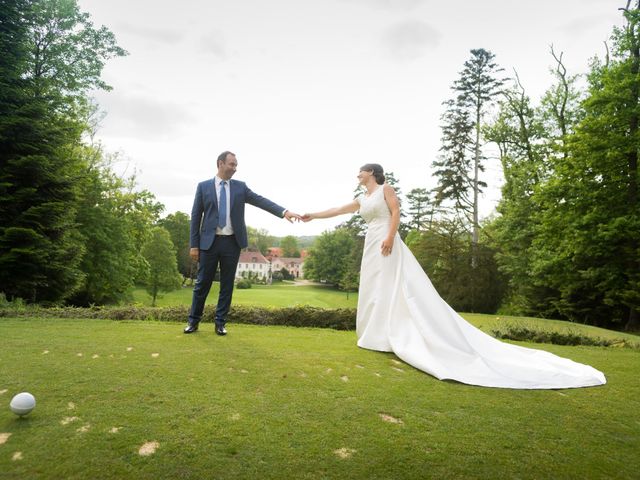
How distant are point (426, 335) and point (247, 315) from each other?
4963 mm

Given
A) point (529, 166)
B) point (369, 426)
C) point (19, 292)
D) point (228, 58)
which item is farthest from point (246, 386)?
point (529, 166)

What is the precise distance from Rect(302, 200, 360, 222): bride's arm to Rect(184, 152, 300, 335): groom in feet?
4.44

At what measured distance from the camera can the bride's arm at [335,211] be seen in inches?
277

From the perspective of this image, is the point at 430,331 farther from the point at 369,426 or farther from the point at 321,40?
the point at 321,40

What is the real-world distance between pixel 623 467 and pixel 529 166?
27123 mm

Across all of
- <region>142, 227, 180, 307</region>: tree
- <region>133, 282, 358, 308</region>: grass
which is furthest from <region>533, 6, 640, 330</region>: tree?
<region>142, 227, 180, 307</region>: tree

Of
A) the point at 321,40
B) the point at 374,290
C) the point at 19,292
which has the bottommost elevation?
the point at 19,292

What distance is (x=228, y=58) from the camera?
9562mm

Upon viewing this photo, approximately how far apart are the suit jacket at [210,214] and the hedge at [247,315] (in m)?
2.80

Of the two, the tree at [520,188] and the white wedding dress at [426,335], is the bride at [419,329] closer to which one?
the white wedding dress at [426,335]

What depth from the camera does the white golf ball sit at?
291 centimetres

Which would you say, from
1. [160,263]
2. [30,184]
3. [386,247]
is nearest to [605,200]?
[386,247]

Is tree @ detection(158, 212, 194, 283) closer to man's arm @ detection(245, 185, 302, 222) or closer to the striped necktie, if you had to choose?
man's arm @ detection(245, 185, 302, 222)

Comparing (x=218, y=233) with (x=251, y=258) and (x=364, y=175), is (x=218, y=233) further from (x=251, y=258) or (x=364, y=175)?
(x=251, y=258)
